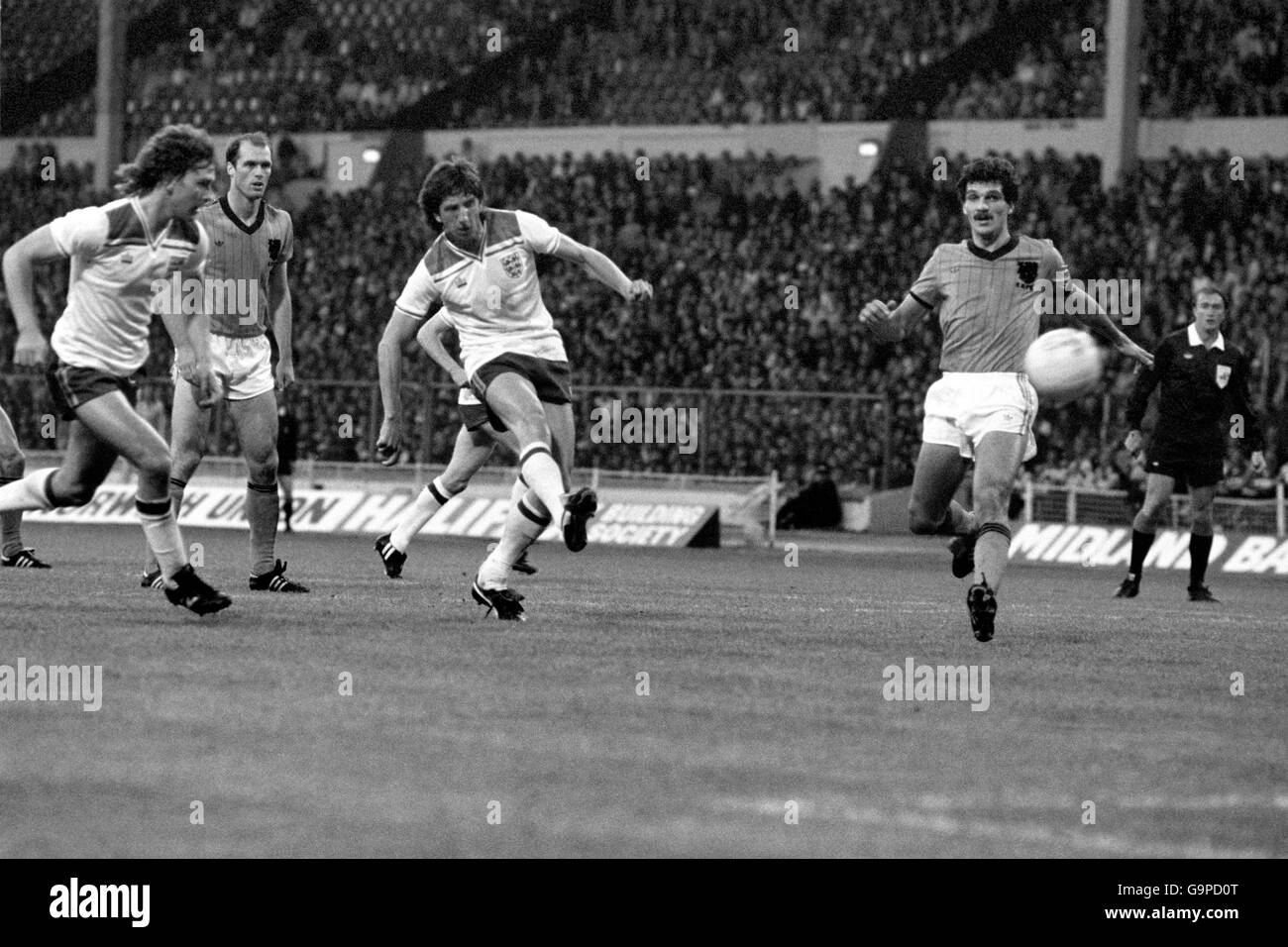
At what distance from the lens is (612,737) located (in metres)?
6.61

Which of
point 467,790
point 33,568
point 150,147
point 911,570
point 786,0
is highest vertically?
point 786,0

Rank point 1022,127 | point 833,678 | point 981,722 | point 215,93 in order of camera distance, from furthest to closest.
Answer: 1. point 215,93
2. point 1022,127
3. point 833,678
4. point 981,722

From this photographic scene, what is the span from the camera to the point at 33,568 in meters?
14.8

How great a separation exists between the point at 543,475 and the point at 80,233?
2.43 metres

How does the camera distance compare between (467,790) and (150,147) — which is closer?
(467,790)

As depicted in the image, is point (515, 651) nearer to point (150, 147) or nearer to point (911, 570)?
point (150, 147)

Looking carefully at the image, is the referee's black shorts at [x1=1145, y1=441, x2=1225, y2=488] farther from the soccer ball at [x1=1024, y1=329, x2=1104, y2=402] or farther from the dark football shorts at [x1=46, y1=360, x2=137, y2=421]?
the dark football shorts at [x1=46, y1=360, x2=137, y2=421]

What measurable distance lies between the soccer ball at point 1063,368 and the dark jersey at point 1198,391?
5.55 m

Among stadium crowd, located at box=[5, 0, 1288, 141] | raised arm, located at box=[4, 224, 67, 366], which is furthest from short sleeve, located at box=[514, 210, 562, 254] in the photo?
stadium crowd, located at box=[5, 0, 1288, 141]

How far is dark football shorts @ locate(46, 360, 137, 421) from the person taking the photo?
32.9ft

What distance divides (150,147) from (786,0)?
3075cm

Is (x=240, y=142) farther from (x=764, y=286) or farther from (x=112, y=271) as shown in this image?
(x=764, y=286)

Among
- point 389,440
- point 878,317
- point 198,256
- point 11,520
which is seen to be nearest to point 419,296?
point 389,440
